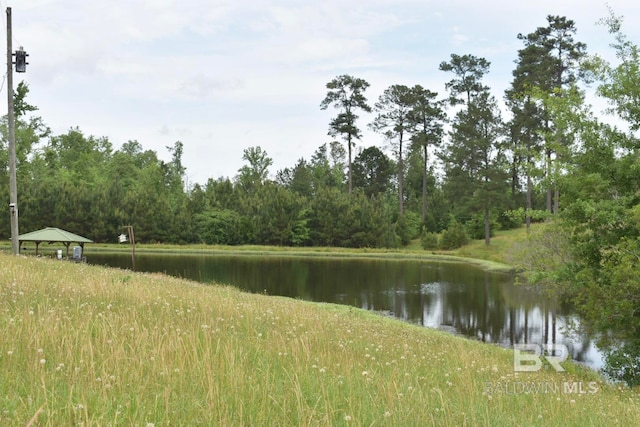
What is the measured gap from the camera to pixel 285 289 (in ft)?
105

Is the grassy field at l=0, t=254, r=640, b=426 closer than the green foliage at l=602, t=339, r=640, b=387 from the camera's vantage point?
Yes

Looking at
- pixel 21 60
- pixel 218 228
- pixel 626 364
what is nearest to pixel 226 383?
pixel 626 364

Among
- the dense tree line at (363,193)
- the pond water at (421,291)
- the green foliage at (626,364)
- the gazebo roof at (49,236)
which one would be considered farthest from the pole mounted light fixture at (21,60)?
the dense tree line at (363,193)

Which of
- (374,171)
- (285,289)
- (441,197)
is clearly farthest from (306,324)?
(374,171)

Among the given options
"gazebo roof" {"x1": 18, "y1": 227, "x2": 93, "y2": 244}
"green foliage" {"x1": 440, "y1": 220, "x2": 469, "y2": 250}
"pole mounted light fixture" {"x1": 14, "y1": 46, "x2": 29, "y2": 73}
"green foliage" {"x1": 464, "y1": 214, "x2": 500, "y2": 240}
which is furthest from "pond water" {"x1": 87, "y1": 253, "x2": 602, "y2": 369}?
"green foliage" {"x1": 464, "y1": 214, "x2": 500, "y2": 240}

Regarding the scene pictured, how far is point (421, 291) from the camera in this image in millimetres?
33125

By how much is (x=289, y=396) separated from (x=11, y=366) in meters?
2.30

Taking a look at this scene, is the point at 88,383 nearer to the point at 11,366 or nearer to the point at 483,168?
the point at 11,366

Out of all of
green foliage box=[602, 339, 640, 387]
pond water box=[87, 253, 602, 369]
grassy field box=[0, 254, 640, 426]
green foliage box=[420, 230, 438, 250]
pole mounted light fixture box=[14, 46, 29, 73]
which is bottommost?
pond water box=[87, 253, 602, 369]

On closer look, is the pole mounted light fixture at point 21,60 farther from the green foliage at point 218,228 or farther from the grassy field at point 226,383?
the green foliage at point 218,228

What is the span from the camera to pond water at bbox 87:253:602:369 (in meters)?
22.8

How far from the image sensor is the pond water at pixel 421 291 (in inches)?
898

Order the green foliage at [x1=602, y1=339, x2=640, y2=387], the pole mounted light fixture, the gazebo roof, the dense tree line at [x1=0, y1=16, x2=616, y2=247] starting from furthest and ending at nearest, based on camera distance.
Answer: the dense tree line at [x1=0, y1=16, x2=616, y2=247]
the gazebo roof
the pole mounted light fixture
the green foliage at [x1=602, y1=339, x2=640, y2=387]

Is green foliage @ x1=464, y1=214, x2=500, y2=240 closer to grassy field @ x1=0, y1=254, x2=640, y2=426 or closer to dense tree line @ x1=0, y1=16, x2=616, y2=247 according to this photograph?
dense tree line @ x1=0, y1=16, x2=616, y2=247
